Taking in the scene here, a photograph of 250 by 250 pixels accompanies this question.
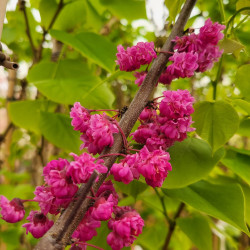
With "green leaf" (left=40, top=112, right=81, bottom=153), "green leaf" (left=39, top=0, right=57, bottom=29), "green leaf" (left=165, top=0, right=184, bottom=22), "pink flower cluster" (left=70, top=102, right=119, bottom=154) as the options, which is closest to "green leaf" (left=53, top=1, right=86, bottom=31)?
"green leaf" (left=39, top=0, right=57, bottom=29)

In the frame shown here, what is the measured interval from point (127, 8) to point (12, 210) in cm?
60

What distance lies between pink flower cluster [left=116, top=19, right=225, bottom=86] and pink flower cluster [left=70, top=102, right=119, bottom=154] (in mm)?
84

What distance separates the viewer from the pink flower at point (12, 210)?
0.26 metres

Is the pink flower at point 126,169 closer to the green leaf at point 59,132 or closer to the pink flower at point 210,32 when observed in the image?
the pink flower at point 210,32

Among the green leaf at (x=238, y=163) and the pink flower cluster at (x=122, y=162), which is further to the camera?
the green leaf at (x=238, y=163)

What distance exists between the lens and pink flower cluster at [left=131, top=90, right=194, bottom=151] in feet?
0.99

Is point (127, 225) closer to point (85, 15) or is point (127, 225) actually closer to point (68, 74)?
point (68, 74)

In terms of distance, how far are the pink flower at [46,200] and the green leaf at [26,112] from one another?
17.4 inches

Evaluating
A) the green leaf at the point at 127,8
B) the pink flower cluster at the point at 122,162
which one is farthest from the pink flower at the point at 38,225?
the green leaf at the point at 127,8

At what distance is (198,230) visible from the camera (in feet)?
1.93

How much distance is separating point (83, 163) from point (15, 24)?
92 centimetres

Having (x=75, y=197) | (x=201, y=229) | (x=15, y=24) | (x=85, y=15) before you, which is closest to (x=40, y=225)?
(x=75, y=197)

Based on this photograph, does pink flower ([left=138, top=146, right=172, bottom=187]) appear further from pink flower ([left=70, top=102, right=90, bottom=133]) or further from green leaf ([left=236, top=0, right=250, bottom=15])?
green leaf ([left=236, top=0, right=250, bottom=15])

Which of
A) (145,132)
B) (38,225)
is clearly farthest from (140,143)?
(38,225)
